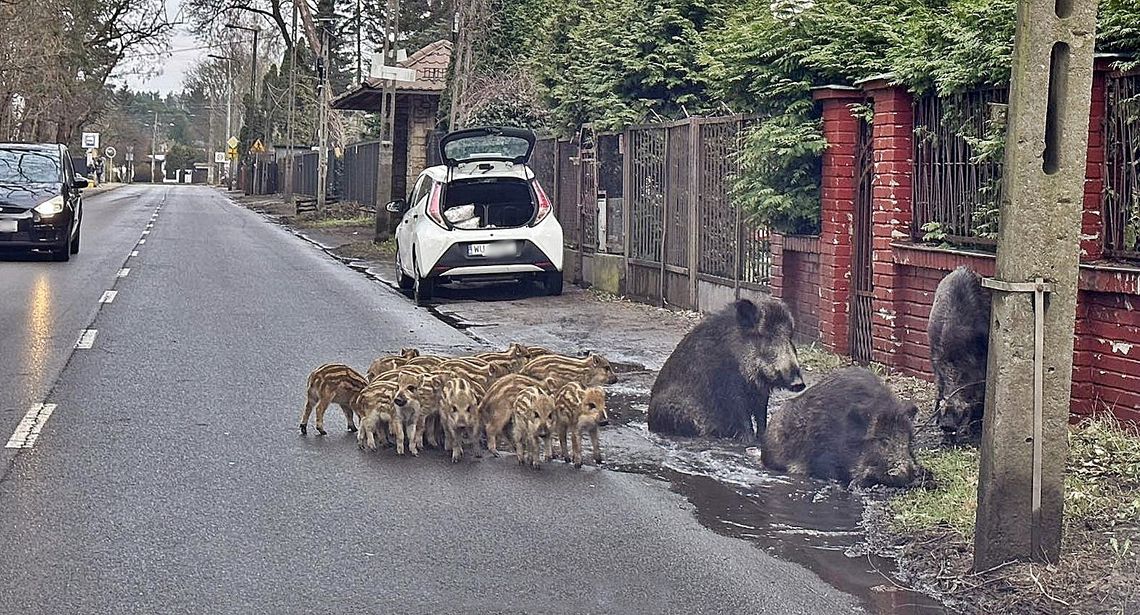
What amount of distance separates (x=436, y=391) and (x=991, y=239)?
13.3 feet

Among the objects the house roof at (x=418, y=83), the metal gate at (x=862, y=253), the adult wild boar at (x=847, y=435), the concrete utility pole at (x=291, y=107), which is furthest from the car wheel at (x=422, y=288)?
the concrete utility pole at (x=291, y=107)

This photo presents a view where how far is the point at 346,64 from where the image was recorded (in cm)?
6000

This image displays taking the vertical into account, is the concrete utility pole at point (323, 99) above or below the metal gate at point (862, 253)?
above

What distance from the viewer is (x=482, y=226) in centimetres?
1914

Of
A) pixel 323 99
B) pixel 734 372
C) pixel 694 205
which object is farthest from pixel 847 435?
pixel 323 99

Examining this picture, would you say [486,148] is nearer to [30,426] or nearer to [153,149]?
[30,426]

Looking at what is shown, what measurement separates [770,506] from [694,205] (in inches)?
359

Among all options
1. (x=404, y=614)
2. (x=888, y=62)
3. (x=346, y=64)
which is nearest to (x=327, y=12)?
(x=346, y=64)

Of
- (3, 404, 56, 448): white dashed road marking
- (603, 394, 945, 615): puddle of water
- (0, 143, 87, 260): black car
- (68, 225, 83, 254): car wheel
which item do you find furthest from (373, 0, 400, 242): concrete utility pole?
(603, 394, 945, 615): puddle of water

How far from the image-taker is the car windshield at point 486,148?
19.7 metres

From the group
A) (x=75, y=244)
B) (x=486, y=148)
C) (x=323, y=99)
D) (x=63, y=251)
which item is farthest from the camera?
(x=323, y=99)

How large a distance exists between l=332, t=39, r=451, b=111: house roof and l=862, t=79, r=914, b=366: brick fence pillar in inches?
863

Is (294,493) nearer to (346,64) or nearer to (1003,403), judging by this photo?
(1003,403)

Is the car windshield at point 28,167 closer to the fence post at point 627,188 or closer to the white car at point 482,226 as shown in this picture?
the white car at point 482,226
